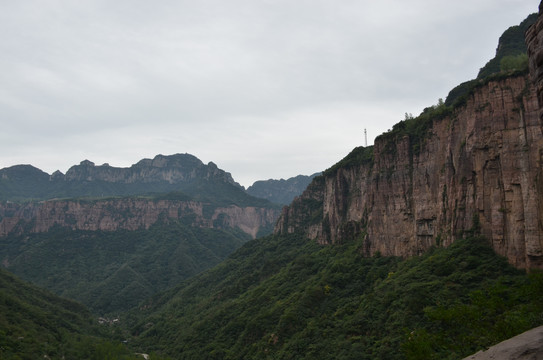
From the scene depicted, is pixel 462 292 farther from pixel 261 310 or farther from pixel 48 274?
pixel 48 274

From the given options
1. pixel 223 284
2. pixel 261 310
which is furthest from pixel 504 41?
pixel 223 284

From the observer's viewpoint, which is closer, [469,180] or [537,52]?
[537,52]

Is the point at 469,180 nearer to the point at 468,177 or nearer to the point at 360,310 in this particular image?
the point at 468,177

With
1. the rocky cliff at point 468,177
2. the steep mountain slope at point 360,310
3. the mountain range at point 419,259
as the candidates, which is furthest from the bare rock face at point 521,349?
the rocky cliff at point 468,177

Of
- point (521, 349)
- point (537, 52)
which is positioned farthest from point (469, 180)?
point (537, 52)

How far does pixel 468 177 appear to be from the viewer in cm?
5266

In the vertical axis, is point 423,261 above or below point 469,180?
below

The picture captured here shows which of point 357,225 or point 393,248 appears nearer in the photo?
point 393,248

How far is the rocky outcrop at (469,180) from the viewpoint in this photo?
4299cm

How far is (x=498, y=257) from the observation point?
46656 mm

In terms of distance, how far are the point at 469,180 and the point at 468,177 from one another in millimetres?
422

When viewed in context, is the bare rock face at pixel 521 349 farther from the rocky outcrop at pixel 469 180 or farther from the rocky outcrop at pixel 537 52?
the rocky outcrop at pixel 469 180

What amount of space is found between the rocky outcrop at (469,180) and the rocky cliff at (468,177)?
0.11m

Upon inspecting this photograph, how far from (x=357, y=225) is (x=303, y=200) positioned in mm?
A: 54947
